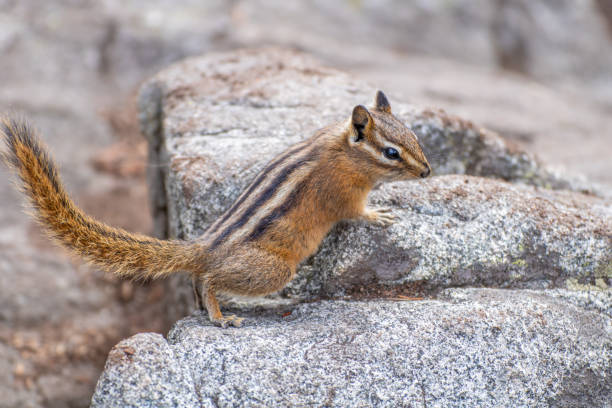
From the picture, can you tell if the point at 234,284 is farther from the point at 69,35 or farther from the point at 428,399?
the point at 69,35

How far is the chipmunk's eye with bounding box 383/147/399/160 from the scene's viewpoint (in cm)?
414

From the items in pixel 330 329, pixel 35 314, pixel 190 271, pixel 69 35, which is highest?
pixel 69 35

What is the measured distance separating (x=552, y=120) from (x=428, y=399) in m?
7.42

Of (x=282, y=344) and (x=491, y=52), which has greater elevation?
(x=491, y=52)

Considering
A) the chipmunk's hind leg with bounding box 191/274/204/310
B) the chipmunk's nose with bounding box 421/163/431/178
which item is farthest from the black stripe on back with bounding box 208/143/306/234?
the chipmunk's nose with bounding box 421/163/431/178

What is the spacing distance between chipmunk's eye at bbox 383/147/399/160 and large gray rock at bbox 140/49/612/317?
20.2 inches

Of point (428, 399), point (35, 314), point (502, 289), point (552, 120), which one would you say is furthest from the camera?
point (552, 120)

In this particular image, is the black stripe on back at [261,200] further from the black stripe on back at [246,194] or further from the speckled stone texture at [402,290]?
the speckled stone texture at [402,290]

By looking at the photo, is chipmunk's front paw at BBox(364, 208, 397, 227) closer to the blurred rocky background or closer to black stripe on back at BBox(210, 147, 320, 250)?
black stripe on back at BBox(210, 147, 320, 250)

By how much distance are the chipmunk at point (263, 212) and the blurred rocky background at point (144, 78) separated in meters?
1.31

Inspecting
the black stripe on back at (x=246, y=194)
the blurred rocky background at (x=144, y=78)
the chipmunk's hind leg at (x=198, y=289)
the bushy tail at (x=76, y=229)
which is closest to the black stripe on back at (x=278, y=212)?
the black stripe on back at (x=246, y=194)

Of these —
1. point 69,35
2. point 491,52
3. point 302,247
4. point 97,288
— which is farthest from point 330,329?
point 491,52

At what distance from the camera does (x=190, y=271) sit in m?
3.97

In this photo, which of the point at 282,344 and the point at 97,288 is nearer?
the point at 282,344
